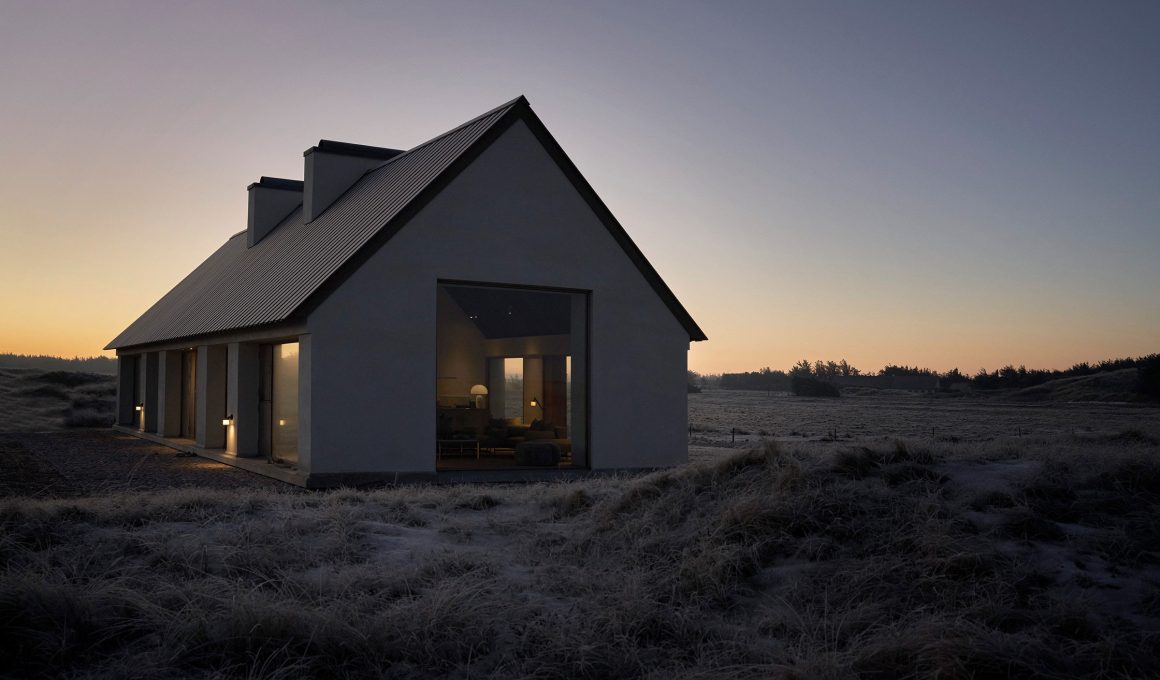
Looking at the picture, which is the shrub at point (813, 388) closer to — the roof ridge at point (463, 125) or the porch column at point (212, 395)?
the roof ridge at point (463, 125)

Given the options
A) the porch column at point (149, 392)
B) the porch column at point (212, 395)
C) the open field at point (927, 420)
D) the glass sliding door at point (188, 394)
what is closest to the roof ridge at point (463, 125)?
the porch column at point (212, 395)

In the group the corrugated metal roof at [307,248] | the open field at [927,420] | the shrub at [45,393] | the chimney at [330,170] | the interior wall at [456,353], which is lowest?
the open field at [927,420]

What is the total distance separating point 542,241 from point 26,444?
15.4 m

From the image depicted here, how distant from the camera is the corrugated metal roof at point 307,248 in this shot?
14133mm

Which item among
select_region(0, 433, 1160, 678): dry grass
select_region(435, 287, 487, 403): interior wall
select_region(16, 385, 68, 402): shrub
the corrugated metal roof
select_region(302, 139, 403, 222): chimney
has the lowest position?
select_region(0, 433, 1160, 678): dry grass

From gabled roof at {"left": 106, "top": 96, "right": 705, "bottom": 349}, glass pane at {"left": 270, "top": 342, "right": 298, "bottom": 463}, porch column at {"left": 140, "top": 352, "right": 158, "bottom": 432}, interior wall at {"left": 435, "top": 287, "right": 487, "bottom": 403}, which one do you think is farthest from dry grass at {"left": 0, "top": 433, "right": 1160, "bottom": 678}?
porch column at {"left": 140, "top": 352, "right": 158, "bottom": 432}

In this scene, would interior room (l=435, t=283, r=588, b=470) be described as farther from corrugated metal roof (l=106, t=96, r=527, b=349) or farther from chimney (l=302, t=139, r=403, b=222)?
corrugated metal roof (l=106, t=96, r=527, b=349)

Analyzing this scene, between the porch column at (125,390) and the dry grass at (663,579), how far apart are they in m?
22.7

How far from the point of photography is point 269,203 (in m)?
22.4

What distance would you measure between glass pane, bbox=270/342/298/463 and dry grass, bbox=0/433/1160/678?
6152mm

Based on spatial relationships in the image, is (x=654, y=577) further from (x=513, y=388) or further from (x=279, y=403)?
(x=513, y=388)

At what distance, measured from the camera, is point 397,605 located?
5293 mm

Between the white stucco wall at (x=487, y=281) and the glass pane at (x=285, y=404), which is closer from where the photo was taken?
the white stucco wall at (x=487, y=281)

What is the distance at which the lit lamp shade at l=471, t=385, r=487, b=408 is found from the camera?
23.7 meters
